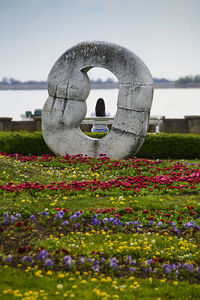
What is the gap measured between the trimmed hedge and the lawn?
3768mm

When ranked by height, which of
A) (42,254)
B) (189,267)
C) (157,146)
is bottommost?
Answer: (189,267)

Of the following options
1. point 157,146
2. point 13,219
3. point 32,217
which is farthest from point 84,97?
point 13,219

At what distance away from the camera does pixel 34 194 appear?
7.86m

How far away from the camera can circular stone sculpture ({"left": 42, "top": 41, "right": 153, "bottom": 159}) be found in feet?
37.1

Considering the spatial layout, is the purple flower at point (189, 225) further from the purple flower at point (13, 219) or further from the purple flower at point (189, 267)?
the purple flower at point (13, 219)

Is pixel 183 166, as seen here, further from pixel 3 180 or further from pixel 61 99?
pixel 3 180

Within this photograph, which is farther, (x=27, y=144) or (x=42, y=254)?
(x=27, y=144)

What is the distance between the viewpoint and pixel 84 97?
12055 mm

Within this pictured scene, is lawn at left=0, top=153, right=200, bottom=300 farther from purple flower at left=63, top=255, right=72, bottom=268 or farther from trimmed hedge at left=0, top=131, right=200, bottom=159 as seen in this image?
trimmed hedge at left=0, top=131, right=200, bottom=159

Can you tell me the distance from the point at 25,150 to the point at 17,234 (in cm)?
805

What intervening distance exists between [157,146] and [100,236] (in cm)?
834

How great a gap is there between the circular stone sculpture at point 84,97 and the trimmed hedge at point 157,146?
1.29 m

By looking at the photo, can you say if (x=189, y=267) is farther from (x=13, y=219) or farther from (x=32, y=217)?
(x=13, y=219)

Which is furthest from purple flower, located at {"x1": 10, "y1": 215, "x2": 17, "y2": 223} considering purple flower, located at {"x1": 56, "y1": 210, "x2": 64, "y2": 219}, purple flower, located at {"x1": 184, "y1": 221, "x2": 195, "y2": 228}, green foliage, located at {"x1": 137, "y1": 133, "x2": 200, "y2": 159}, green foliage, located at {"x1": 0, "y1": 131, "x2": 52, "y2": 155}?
green foliage, located at {"x1": 137, "y1": 133, "x2": 200, "y2": 159}
